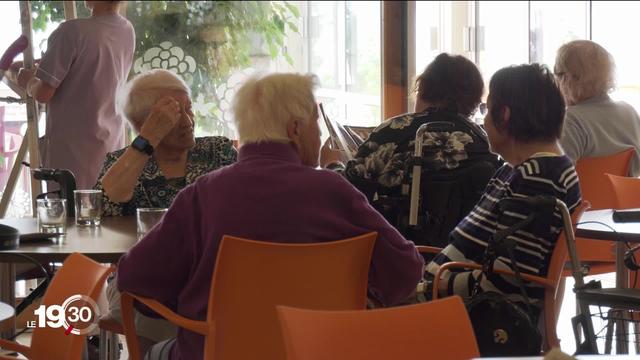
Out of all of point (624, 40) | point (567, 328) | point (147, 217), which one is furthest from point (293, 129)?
point (624, 40)

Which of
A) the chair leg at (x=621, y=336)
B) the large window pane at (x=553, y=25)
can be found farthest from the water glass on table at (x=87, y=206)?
the large window pane at (x=553, y=25)

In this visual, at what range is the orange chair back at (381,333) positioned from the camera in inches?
59.1

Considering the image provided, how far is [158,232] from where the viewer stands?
2.12 meters

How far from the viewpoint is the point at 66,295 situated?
219cm

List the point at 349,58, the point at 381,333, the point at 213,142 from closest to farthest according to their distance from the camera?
the point at 381,333 < the point at 213,142 < the point at 349,58

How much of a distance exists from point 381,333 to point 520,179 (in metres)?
1.09

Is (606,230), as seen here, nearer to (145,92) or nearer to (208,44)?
(145,92)

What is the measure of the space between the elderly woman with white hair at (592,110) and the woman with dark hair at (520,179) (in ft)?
4.55

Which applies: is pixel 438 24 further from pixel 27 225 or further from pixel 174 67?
pixel 27 225

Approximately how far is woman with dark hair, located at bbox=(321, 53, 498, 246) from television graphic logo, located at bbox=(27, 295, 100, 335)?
52.1 inches

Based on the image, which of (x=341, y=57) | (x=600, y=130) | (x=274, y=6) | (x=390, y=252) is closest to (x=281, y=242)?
(x=390, y=252)

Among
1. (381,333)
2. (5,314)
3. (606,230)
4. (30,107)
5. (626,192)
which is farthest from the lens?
(30,107)

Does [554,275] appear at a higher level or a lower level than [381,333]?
lower

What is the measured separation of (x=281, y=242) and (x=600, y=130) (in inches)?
94.1
